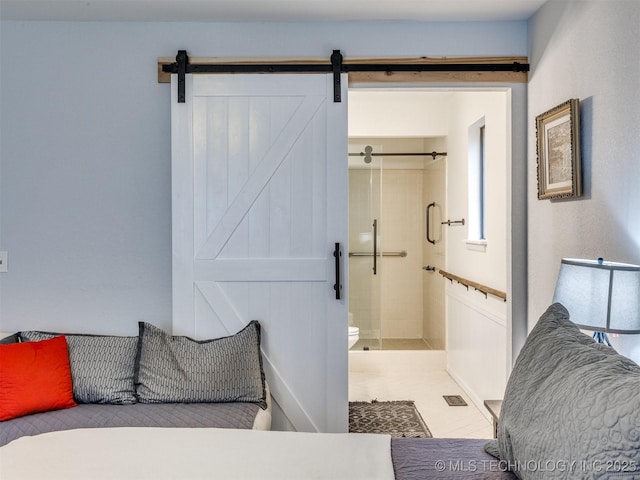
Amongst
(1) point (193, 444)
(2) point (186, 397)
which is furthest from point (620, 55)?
(2) point (186, 397)

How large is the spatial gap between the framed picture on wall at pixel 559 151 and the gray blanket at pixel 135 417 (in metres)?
1.81

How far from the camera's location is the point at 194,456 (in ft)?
4.70

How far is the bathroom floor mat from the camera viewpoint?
341 cm

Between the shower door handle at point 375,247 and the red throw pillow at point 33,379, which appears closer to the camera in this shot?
the red throw pillow at point 33,379

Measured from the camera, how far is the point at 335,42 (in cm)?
300

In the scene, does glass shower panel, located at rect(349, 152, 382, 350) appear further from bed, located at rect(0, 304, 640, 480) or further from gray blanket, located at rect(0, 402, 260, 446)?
bed, located at rect(0, 304, 640, 480)

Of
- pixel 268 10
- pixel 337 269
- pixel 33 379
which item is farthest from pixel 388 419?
pixel 268 10

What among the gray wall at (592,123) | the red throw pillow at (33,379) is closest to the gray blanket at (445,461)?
the gray wall at (592,123)

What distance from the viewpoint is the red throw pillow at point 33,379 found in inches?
95.4

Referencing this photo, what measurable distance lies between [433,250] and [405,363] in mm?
1267

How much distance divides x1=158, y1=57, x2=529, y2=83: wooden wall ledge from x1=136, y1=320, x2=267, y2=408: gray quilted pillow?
4.83 ft

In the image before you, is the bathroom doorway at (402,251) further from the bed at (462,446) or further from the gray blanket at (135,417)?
the bed at (462,446)

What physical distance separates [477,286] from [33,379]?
9.36 ft

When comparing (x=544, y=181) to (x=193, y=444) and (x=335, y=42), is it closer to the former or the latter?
(x=335, y=42)
